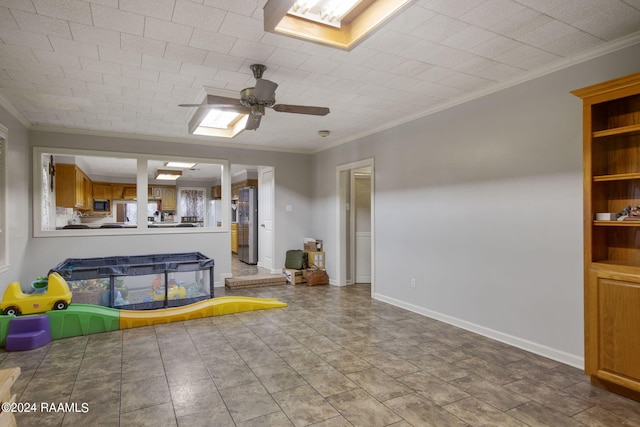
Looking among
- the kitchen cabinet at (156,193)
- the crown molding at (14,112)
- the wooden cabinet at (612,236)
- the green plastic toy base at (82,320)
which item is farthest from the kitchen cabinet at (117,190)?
the wooden cabinet at (612,236)

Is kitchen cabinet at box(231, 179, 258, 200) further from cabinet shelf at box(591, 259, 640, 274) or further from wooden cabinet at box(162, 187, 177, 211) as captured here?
cabinet shelf at box(591, 259, 640, 274)

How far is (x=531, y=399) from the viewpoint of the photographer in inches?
94.3

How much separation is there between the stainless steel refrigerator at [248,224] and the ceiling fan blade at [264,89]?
535 centimetres

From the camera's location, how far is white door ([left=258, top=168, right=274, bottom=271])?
699cm

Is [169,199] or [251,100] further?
[169,199]

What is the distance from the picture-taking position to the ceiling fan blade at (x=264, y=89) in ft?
9.27

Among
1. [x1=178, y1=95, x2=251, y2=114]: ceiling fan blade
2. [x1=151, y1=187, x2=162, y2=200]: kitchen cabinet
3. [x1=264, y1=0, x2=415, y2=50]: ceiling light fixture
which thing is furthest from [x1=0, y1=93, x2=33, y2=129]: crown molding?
[x1=151, y1=187, x2=162, y2=200]: kitchen cabinet

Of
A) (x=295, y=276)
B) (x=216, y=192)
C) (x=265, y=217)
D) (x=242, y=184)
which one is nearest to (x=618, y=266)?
(x=295, y=276)

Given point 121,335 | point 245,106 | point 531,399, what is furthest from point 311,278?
point 531,399

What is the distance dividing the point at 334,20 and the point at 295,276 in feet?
15.3

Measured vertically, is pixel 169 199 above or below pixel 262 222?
above

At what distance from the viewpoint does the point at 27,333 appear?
3.33m

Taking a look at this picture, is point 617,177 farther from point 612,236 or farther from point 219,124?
point 219,124

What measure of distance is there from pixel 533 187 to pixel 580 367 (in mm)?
1525
